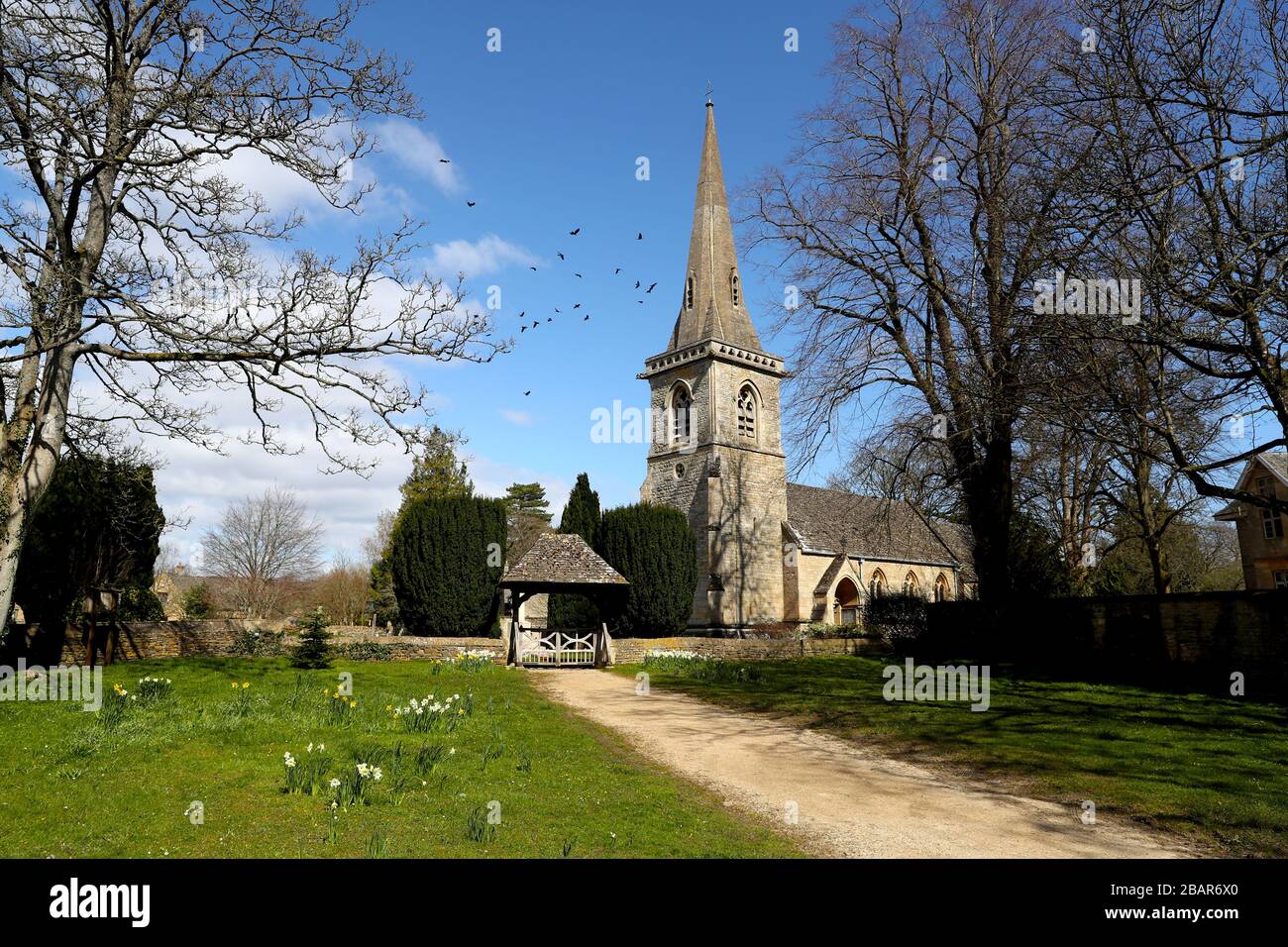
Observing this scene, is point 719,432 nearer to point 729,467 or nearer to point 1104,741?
point 729,467

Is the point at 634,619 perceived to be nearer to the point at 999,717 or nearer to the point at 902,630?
the point at 902,630

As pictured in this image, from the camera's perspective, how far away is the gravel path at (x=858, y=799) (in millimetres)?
6137

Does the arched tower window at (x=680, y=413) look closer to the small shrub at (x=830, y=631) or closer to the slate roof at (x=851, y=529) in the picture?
the slate roof at (x=851, y=529)

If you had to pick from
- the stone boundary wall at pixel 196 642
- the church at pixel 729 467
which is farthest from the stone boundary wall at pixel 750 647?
the church at pixel 729 467

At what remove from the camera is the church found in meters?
33.4

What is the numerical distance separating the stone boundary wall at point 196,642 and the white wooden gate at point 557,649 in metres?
0.97

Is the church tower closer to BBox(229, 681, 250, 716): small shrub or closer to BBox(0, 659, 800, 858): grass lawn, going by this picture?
A: BBox(0, 659, 800, 858): grass lawn

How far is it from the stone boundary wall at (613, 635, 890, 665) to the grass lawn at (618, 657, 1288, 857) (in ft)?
20.5

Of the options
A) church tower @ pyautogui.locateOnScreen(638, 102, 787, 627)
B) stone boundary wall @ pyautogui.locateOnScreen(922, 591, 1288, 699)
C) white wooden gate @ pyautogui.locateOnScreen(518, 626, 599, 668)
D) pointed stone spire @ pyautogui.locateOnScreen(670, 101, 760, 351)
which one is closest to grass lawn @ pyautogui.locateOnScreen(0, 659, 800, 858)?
white wooden gate @ pyautogui.locateOnScreen(518, 626, 599, 668)

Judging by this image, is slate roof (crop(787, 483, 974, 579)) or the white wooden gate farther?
slate roof (crop(787, 483, 974, 579))

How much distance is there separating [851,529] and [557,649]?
25.8m

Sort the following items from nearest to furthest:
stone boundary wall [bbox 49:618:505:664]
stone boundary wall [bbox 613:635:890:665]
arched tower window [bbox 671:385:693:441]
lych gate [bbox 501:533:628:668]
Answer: stone boundary wall [bbox 49:618:505:664] → lych gate [bbox 501:533:628:668] → stone boundary wall [bbox 613:635:890:665] → arched tower window [bbox 671:385:693:441]

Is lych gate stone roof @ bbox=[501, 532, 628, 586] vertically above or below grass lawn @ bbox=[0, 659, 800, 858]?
above
